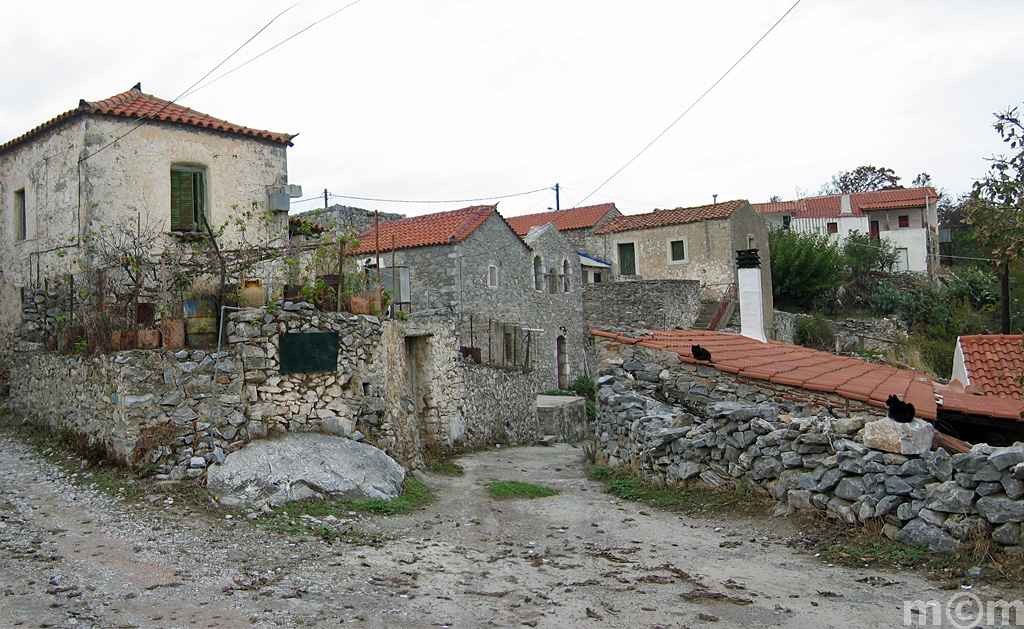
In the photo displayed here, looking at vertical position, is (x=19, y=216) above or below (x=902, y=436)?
above

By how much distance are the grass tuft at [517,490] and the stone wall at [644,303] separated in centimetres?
1743

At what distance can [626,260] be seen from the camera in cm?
3300

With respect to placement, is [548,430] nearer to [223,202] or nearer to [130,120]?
[223,202]

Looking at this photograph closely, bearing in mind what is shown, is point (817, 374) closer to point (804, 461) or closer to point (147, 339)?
point (804, 461)

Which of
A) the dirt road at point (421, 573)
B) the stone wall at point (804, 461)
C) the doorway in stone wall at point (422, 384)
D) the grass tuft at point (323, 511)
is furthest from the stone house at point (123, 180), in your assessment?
the stone wall at point (804, 461)

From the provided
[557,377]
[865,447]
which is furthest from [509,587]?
[557,377]

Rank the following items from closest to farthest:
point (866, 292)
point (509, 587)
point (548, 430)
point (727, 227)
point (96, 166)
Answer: point (509, 587)
point (96, 166)
point (548, 430)
point (727, 227)
point (866, 292)

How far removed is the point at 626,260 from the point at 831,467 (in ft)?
84.3

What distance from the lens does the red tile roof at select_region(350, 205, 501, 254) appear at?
859 inches

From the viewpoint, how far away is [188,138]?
→ 44.7ft

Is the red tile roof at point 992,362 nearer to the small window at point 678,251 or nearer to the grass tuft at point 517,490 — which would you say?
the grass tuft at point 517,490

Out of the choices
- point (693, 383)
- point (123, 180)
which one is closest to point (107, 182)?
point (123, 180)

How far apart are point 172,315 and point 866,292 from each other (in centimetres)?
3348

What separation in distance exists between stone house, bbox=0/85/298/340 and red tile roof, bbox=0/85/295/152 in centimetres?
2
